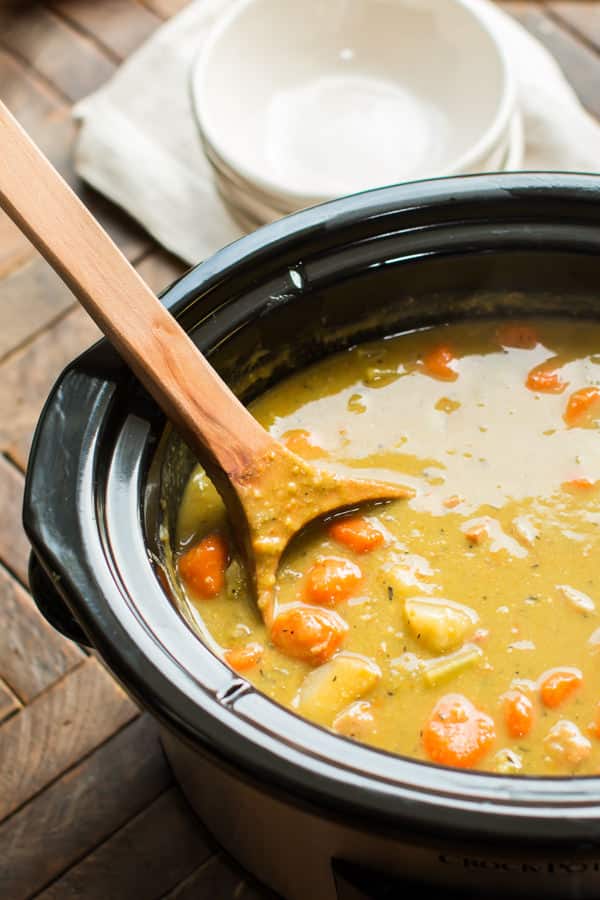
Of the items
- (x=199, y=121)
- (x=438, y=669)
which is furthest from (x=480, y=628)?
(x=199, y=121)

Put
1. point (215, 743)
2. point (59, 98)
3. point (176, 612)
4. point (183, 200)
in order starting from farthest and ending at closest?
point (59, 98) → point (183, 200) → point (176, 612) → point (215, 743)

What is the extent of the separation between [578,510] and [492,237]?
374 mm

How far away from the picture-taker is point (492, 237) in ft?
5.34

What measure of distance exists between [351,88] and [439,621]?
4.14ft

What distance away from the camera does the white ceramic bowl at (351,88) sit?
87.2 inches

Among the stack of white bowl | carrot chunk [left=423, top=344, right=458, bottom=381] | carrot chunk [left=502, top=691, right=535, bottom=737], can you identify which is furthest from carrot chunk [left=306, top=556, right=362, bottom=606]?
the stack of white bowl

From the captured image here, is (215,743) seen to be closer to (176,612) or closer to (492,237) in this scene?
(176,612)

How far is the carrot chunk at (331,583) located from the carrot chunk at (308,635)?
0.08 ft

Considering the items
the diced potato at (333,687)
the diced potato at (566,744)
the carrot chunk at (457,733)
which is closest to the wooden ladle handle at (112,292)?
the diced potato at (333,687)

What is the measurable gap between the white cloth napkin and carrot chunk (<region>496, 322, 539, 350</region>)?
60 centimetres

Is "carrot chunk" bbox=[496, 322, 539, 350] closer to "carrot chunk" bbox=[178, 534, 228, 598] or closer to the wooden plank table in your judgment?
"carrot chunk" bbox=[178, 534, 228, 598]

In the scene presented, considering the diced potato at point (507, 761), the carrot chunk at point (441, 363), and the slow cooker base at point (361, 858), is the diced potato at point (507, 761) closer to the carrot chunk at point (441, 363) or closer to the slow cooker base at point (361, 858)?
the slow cooker base at point (361, 858)

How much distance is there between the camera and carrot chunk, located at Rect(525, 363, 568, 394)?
5.65 feet

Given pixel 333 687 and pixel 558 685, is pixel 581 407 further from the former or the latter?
pixel 333 687
